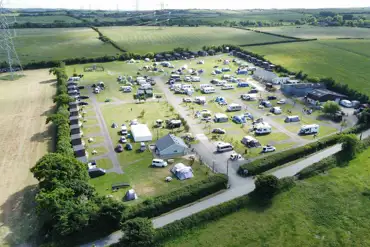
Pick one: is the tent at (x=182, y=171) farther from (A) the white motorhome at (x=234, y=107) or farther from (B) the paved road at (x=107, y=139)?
(A) the white motorhome at (x=234, y=107)

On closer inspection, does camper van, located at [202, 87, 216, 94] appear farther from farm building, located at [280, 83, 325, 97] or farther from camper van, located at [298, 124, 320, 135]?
camper van, located at [298, 124, 320, 135]

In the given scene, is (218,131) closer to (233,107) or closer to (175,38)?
(233,107)

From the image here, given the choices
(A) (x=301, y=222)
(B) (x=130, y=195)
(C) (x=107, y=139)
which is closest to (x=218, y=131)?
(C) (x=107, y=139)

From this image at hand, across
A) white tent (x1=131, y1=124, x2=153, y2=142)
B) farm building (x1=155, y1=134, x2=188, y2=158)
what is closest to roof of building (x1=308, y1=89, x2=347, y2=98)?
farm building (x1=155, y1=134, x2=188, y2=158)

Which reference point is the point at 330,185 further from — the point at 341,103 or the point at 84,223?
the point at 341,103

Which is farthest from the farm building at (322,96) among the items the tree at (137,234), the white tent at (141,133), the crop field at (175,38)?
the crop field at (175,38)

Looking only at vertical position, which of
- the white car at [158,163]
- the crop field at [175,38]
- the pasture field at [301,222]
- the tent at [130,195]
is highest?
the crop field at [175,38]
